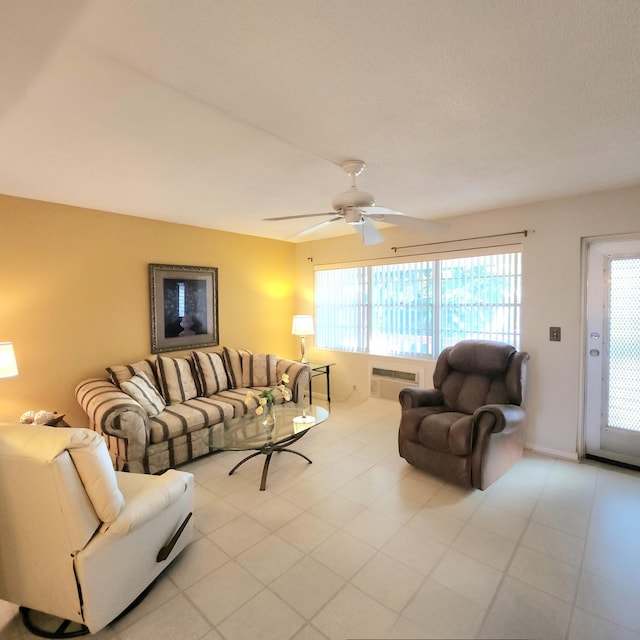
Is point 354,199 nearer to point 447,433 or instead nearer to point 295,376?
point 447,433

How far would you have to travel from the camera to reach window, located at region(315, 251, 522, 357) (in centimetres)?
334

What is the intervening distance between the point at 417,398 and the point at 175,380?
2.28 meters

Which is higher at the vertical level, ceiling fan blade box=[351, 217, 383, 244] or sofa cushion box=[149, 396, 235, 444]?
ceiling fan blade box=[351, 217, 383, 244]

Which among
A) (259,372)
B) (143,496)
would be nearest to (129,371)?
(259,372)

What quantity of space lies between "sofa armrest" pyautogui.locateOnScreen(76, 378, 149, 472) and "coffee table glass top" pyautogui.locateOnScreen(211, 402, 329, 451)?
0.52 metres

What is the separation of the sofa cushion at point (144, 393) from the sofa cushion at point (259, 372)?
3.28 ft

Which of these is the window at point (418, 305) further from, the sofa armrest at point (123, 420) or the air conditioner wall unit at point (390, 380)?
the sofa armrest at point (123, 420)

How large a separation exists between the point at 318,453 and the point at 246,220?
248cm

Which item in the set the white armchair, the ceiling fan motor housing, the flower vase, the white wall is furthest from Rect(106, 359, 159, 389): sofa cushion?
the white wall

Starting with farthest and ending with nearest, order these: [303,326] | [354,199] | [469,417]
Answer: [303,326] → [469,417] → [354,199]

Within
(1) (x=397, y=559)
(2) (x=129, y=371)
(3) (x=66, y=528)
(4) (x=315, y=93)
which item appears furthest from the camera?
(2) (x=129, y=371)

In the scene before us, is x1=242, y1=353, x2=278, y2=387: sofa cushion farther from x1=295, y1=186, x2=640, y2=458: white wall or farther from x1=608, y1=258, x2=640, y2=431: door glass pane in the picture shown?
x1=608, y1=258, x2=640, y2=431: door glass pane

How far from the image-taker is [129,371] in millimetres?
3148

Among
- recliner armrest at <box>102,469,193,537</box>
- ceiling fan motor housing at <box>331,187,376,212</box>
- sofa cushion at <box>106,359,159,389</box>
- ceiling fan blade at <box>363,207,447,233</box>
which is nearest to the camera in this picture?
recliner armrest at <box>102,469,193,537</box>
